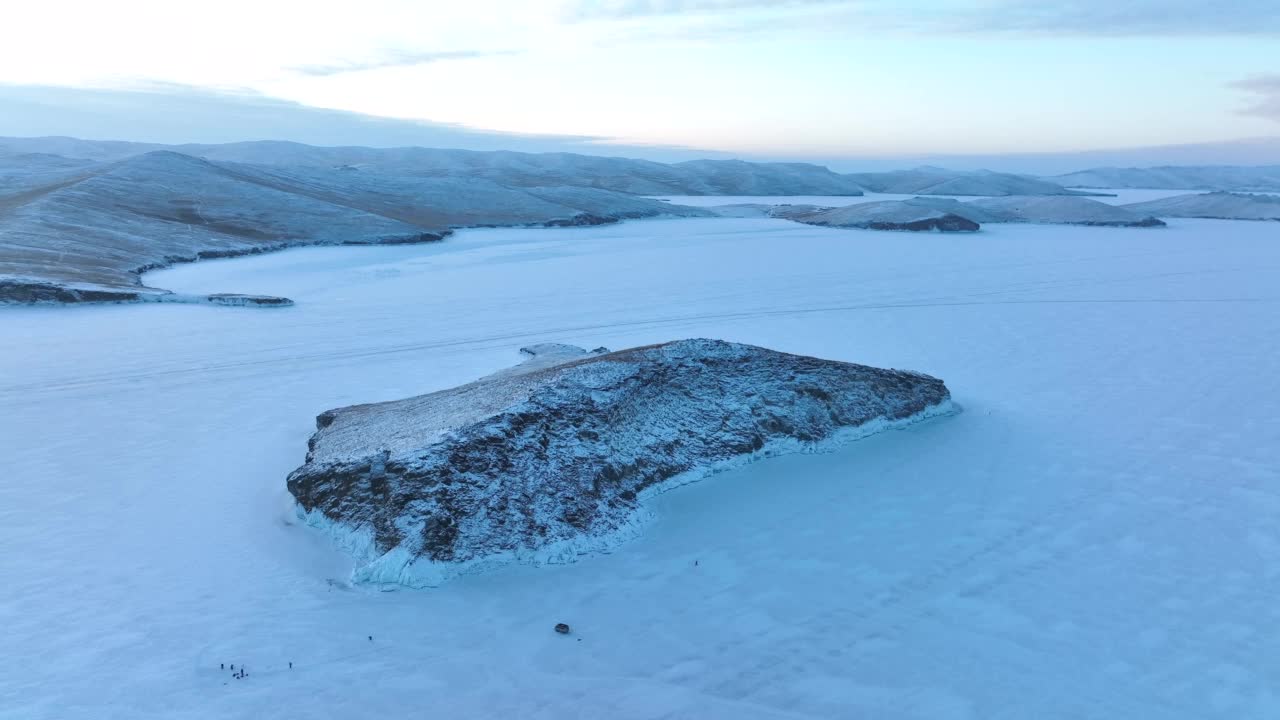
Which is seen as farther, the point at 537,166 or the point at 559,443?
the point at 537,166

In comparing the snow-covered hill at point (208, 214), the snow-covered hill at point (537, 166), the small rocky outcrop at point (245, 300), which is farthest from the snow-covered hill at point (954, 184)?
the small rocky outcrop at point (245, 300)

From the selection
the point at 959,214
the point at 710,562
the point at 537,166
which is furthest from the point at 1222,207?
the point at 537,166

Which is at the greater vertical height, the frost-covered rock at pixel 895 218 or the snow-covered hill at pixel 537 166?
the snow-covered hill at pixel 537 166

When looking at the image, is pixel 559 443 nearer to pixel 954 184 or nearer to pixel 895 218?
pixel 895 218

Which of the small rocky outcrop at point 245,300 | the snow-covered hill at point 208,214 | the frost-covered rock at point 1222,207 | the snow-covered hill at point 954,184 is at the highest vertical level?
the snow-covered hill at point 954,184

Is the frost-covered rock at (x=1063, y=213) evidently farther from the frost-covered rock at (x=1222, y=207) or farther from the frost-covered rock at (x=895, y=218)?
the frost-covered rock at (x=895, y=218)

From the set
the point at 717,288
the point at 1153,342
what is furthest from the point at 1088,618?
the point at 717,288

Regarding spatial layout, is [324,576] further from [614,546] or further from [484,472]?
[614,546]

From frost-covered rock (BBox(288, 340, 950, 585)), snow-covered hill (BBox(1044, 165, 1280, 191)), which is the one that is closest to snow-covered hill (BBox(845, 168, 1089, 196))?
snow-covered hill (BBox(1044, 165, 1280, 191))
